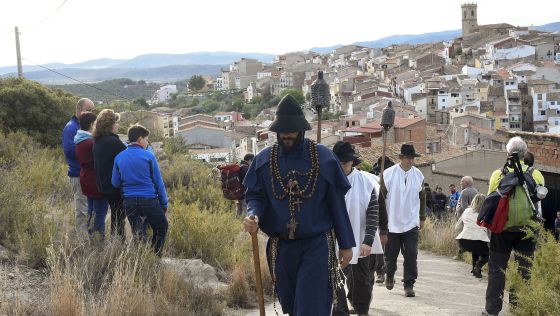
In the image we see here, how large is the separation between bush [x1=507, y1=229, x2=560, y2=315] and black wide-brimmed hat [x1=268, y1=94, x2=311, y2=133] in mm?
2020

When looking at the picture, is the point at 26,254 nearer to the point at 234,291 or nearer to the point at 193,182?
the point at 234,291

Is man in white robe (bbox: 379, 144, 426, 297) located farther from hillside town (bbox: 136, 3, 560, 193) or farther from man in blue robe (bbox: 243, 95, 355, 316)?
hillside town (bbox: 136, 3, 560, 193)

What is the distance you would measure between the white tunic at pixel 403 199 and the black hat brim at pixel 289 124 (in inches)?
128

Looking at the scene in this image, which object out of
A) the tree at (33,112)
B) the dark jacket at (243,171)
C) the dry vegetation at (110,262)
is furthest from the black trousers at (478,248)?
the tree at (33,112)

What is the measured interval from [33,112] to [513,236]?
13173 millimetres

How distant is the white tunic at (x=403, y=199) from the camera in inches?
331

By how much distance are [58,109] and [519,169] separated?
13857 millimetres

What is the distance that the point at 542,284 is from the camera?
560 centimetres

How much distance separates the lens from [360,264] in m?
6.99

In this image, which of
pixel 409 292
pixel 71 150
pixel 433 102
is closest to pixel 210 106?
pixel 433 102

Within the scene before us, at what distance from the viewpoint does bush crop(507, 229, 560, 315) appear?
17.8 ft

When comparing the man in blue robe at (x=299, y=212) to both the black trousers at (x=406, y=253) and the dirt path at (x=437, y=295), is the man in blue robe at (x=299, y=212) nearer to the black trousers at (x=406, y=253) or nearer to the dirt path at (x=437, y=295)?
the dirt path at (x=437, y=295)

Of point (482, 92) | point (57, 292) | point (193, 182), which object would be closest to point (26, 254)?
point (57, 292)

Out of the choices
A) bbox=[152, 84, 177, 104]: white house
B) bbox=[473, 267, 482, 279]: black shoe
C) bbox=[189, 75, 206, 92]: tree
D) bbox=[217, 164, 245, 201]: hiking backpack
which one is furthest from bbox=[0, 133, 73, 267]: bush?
bbox=[189, 75, 206, 92]: tree
